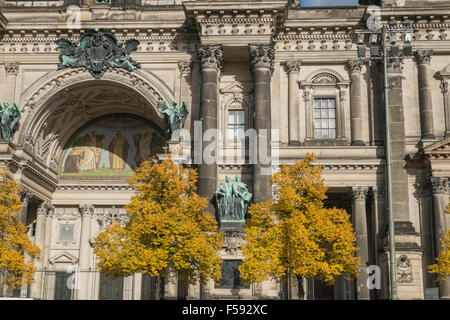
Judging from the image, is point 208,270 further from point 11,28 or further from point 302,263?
point 11,28

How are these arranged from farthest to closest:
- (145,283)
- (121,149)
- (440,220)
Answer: (121,149) → (145,283) → (440,220)

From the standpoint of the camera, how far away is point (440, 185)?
28891mm

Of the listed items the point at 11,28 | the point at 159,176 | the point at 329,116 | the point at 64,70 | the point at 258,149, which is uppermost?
the point at 11,28

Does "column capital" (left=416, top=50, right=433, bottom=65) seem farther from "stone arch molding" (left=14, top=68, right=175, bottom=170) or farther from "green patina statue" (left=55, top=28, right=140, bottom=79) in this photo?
"green patina statue" (left=55, top=28, right=140, bottom=79)

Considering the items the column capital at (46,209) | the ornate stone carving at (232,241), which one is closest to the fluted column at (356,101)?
the ornate stone carving at (232,241)

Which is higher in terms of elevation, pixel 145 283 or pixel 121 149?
pixel 121 149

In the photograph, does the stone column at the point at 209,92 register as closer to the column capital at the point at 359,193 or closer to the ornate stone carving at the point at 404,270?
the column capital at the point at 359,193

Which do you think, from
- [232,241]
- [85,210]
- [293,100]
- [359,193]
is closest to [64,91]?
[85,210]

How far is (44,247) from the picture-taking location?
35.5 m

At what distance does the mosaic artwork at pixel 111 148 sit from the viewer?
3744cm
